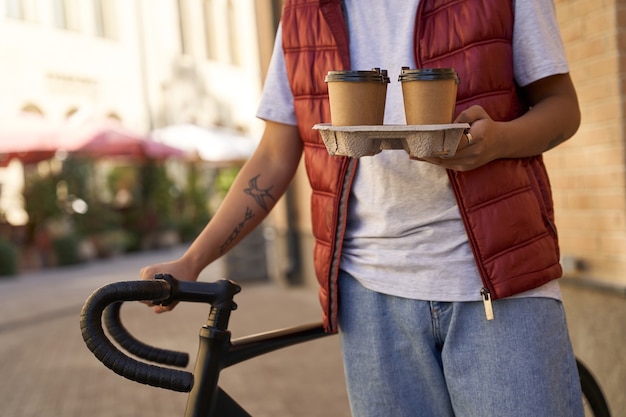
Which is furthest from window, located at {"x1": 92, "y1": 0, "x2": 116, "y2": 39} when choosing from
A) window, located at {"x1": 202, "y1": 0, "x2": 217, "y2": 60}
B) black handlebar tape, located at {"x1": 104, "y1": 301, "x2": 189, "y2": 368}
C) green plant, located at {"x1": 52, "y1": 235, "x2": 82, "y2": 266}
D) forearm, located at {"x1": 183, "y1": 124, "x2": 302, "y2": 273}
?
black handlebar tape, located at {"x1": 104, "y1": 301, "x2": 189, "y2": 368}

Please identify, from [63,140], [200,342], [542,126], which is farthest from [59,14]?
[542,126]

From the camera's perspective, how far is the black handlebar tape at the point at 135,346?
5.80 ft

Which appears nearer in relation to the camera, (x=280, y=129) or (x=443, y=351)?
(x=443, y=351)

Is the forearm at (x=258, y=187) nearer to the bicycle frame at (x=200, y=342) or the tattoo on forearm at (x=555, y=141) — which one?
the bicycle frame at (x=200, y=342)

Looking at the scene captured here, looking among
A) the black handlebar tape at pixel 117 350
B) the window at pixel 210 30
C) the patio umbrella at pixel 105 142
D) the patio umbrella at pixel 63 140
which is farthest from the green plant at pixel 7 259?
the window at pixel 210 30

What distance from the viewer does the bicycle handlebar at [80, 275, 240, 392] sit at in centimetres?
149

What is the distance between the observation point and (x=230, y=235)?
191 cm

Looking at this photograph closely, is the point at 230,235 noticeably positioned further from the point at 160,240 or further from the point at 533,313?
the point at 160,240

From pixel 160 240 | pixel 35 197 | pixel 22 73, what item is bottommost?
pixel 160 240

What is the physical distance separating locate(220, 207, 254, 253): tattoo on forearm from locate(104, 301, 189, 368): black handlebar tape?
0.85ft

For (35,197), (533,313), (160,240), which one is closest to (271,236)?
(35,197)

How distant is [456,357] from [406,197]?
33 centimetres

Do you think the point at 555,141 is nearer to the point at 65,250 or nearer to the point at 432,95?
the point at 432,95

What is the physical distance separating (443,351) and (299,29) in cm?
74
